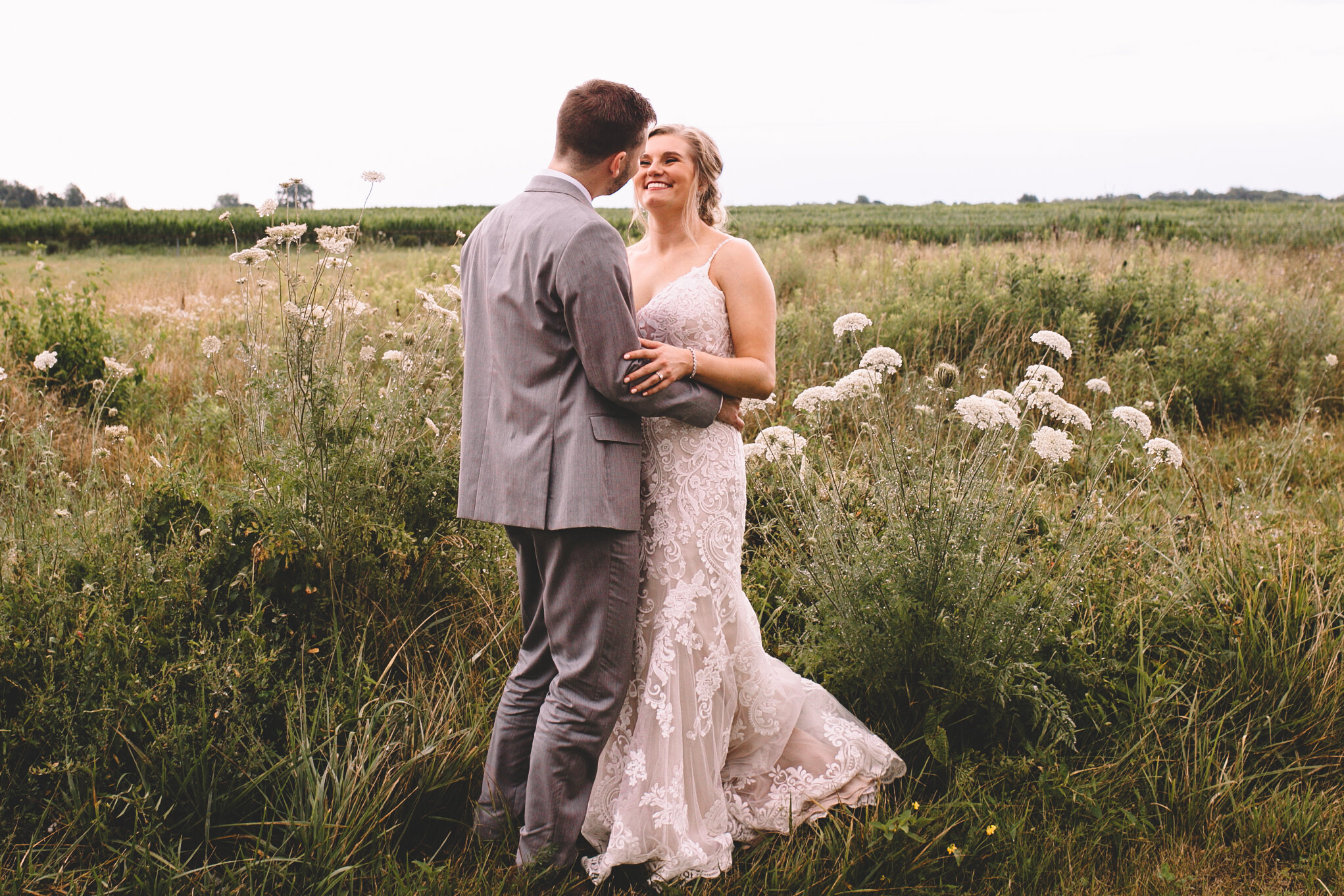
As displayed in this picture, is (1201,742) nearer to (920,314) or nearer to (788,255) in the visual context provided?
(920,314)

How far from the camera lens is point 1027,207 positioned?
194 ft

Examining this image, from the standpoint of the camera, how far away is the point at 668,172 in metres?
Answer: 3.02

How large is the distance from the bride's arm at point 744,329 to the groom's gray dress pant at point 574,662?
0.60m

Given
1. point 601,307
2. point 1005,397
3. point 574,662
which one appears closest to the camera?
point 601,307

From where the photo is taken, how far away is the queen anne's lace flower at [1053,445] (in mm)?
2965

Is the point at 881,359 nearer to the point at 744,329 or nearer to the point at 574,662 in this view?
the point at 744,329

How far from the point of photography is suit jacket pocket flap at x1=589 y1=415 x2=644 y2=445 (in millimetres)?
2438

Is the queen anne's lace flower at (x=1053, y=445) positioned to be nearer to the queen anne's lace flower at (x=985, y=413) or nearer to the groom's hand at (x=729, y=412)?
the queen anne's lace flower at (x=985, y=413)

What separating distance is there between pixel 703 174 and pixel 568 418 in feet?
4.04

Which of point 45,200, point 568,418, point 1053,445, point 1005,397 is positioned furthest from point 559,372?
point 45,200

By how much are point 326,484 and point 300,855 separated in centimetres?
133

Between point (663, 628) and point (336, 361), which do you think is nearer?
point (663, 628)

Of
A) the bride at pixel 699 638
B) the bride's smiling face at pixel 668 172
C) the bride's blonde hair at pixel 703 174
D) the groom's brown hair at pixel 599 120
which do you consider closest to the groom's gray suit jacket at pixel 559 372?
the groom's brown hair at pixel 599 120

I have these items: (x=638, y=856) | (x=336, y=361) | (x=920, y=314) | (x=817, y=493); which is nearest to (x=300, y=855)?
(x=638, y=856)
